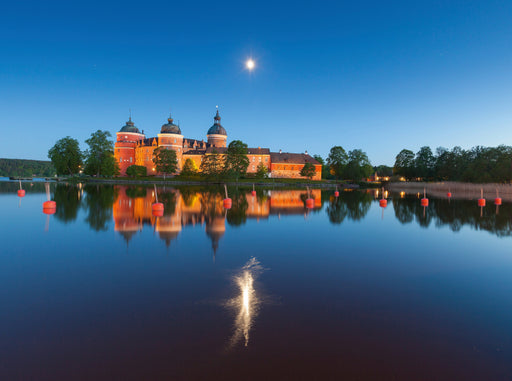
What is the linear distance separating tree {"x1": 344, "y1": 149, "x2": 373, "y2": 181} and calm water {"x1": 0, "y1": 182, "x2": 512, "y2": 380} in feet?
300

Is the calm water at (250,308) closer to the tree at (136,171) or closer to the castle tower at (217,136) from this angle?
the tree at (136,171)

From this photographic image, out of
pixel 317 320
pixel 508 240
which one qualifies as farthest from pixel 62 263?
pixel 508 240

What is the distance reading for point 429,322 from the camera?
7.54 meters

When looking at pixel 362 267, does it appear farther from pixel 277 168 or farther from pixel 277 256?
pixel 277 168

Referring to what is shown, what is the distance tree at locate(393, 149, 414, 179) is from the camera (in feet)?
346

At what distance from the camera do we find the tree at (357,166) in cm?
10575

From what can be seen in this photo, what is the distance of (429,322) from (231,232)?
42.8 feet

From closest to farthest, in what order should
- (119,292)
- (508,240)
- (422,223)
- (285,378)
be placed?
(285,378)
(119,292)
(508,240)
(422,223)

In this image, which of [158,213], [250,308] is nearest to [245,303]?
[250,308]

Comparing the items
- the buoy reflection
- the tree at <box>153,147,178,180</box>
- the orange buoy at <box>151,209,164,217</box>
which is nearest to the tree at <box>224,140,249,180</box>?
the tree at <box>153,147,178,180</box>

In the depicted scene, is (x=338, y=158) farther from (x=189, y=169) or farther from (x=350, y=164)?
(x=189, y=169)

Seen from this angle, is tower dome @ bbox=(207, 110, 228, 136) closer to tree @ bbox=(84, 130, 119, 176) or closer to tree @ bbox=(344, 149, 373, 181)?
tree @ bbox=(84, 130, 119, 176)

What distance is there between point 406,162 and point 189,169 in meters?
76.7

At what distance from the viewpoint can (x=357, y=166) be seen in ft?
348
